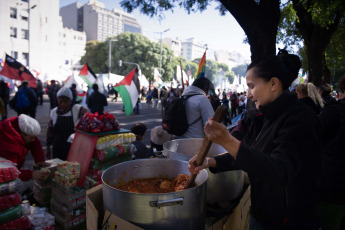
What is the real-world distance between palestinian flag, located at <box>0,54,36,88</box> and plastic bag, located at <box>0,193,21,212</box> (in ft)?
26.7

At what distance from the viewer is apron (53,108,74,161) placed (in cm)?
421

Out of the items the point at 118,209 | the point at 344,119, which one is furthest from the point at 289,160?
the point at 344,119

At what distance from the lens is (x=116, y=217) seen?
1.30 meters

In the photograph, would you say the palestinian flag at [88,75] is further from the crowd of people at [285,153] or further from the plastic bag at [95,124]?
the crowd of people at [285,153]

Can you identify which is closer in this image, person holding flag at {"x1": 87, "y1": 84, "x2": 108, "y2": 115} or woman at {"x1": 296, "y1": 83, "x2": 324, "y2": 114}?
woman at {"x1": 296, "y1": 83, "x2": 324, "y2": 114}

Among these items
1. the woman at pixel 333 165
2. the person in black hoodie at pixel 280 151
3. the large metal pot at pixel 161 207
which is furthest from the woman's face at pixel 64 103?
the woman at pixel 333 165

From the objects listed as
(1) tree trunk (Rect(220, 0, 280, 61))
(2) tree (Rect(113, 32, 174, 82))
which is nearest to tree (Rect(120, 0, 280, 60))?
(1) tree trunk (Rect(220, 0, 280, 61))

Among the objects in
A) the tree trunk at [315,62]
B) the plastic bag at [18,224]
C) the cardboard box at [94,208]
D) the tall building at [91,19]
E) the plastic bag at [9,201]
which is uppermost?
the tall building at [91,19]

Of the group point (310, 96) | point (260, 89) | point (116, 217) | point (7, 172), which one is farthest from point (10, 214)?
point (310, 96)

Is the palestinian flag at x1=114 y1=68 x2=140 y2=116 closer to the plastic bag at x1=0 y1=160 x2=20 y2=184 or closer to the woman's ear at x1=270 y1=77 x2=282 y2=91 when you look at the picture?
the plastic bag at x1=0 y1=160 x2=20 y2=184

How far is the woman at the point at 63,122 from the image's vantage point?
13.8ft

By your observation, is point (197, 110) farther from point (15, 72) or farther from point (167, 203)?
point (15, 72)

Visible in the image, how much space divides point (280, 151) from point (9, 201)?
2.57 m

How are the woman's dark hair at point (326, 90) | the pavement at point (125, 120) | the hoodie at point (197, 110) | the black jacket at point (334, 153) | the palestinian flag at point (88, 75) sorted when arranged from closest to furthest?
the black jacket at point (334, 153), the hoodie at point (197, 110), the woman's dark hair at point (326, 90), the pavement at point (125, 120), the palestinian flag at point (88, 75)
